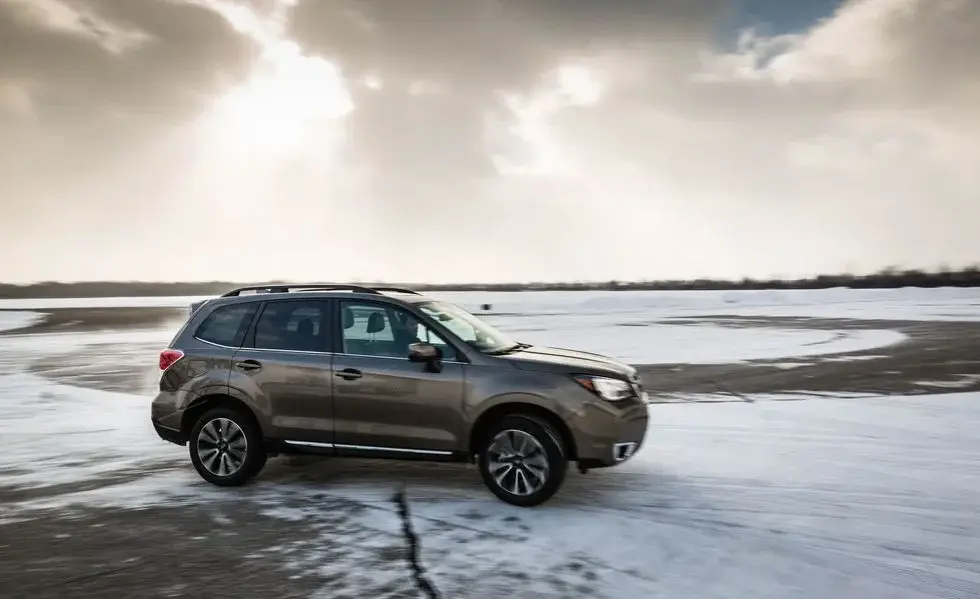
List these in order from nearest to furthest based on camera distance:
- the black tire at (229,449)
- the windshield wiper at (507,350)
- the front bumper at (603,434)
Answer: the front bumper at (603,434) < the windshield wiper at (507,350) < the black tire at (229,449)

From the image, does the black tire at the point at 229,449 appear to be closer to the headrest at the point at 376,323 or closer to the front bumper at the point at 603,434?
the headrest at the point at 376,323

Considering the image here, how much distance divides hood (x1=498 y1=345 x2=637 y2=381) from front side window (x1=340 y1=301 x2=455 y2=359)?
643 millimetres

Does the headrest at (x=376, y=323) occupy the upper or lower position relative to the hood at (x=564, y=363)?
upper

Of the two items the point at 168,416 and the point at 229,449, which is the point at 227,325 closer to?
the point at 168,416

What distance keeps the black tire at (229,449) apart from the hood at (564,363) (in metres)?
2.51

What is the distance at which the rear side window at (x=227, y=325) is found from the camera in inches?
291

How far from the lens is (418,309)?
693 centimetres

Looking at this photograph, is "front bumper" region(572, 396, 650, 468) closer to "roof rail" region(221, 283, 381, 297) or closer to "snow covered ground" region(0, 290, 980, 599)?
"snow covered ground" region(0, 290, 980, 599)

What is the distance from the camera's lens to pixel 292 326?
23.6 ft

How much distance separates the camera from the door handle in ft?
22.2

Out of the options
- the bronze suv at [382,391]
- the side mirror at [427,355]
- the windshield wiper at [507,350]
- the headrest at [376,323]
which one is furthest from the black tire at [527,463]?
the headrest at [376,323]

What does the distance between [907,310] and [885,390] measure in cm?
2818

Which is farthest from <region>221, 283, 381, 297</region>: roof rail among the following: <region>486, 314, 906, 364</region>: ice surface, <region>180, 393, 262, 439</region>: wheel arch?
<region>486, 314, 906, 364</region>: ice surface

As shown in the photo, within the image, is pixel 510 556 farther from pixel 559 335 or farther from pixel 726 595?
pixel 559 335
